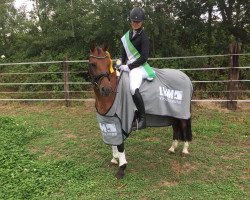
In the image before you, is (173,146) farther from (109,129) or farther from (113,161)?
(109,129)

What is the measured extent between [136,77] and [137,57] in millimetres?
360

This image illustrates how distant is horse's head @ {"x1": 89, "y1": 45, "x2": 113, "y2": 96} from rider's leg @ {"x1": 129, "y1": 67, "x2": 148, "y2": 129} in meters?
0.37

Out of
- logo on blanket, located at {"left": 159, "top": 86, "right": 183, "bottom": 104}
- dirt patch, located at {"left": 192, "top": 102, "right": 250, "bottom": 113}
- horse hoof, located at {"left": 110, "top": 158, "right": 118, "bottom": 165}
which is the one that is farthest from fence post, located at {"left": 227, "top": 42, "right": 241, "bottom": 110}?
horse hoof, located at {"left": 110, "top": 158, "right": 118, "bottom": 165}

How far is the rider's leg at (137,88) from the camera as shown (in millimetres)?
4191

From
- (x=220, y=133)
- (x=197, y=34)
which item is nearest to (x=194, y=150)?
(x=220, y=133)

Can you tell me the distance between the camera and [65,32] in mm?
9414

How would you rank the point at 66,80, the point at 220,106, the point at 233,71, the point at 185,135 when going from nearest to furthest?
the point at 185,135, the point at 233,71, the point at 220,106, the point at 66,80

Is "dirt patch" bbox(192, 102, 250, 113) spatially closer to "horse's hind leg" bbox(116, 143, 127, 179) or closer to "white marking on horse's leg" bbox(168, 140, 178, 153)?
"white marking on horse's leg" bbox(168, 140, 178, 153)

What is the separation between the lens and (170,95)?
14.8ft

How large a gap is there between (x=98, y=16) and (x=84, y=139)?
455 centimetres

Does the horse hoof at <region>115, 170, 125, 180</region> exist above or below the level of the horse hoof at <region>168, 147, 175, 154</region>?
below

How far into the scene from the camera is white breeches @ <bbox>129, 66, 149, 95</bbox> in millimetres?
4199

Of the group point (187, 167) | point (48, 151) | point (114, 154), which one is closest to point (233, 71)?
point (187, 167)

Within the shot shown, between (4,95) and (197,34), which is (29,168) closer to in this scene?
(4,95)
